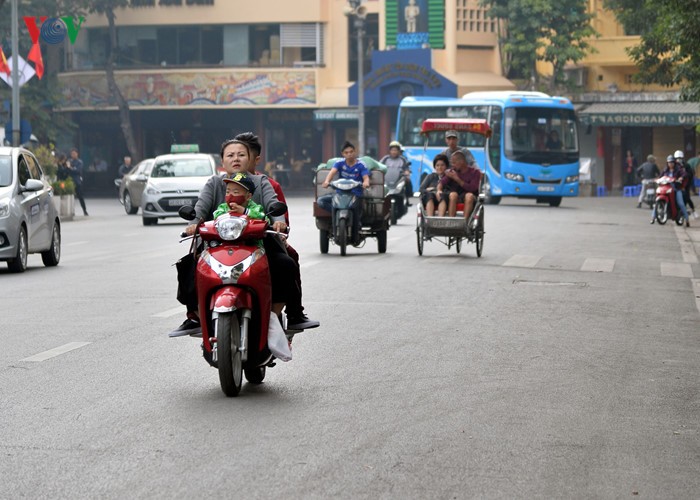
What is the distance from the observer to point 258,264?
851 cm

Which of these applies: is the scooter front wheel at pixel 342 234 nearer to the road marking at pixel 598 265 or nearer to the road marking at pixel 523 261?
the road marking at pixel 523 261

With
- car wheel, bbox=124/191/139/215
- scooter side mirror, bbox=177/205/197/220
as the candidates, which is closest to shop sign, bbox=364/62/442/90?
car wheel, bbox=124/191/139/215

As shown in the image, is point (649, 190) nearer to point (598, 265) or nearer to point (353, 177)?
point (598, 265)

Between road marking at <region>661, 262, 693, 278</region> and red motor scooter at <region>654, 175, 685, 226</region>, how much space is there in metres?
12.2

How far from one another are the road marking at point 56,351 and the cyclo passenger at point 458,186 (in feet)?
34.8

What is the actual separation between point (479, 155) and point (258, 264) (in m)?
38.9

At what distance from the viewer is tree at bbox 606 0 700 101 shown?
26031 millimetres

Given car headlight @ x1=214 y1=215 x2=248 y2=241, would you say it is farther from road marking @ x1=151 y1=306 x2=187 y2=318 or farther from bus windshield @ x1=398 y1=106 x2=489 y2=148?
bus windshield @ x1=398 y1=106 x2=489 y2=148

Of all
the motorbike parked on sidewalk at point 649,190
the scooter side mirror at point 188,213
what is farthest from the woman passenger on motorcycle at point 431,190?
the motorbike parked on sidewalk at point 649,190

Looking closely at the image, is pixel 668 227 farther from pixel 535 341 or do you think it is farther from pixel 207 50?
pixel 207 50

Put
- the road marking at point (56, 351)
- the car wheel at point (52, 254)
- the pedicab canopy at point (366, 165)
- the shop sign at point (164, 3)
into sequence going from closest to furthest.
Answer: the road marking at point (56, 351)
the car wheel at point (52, 254)
the pedicab canopy at point (366, 165)
the shop sign at point (164, 3)

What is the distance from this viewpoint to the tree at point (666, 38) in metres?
26.0

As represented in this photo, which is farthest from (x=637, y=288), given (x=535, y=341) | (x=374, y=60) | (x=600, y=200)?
(x=374, y=60)

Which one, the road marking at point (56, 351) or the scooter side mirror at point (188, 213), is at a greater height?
the scooter side mirror at point (188, 213)
